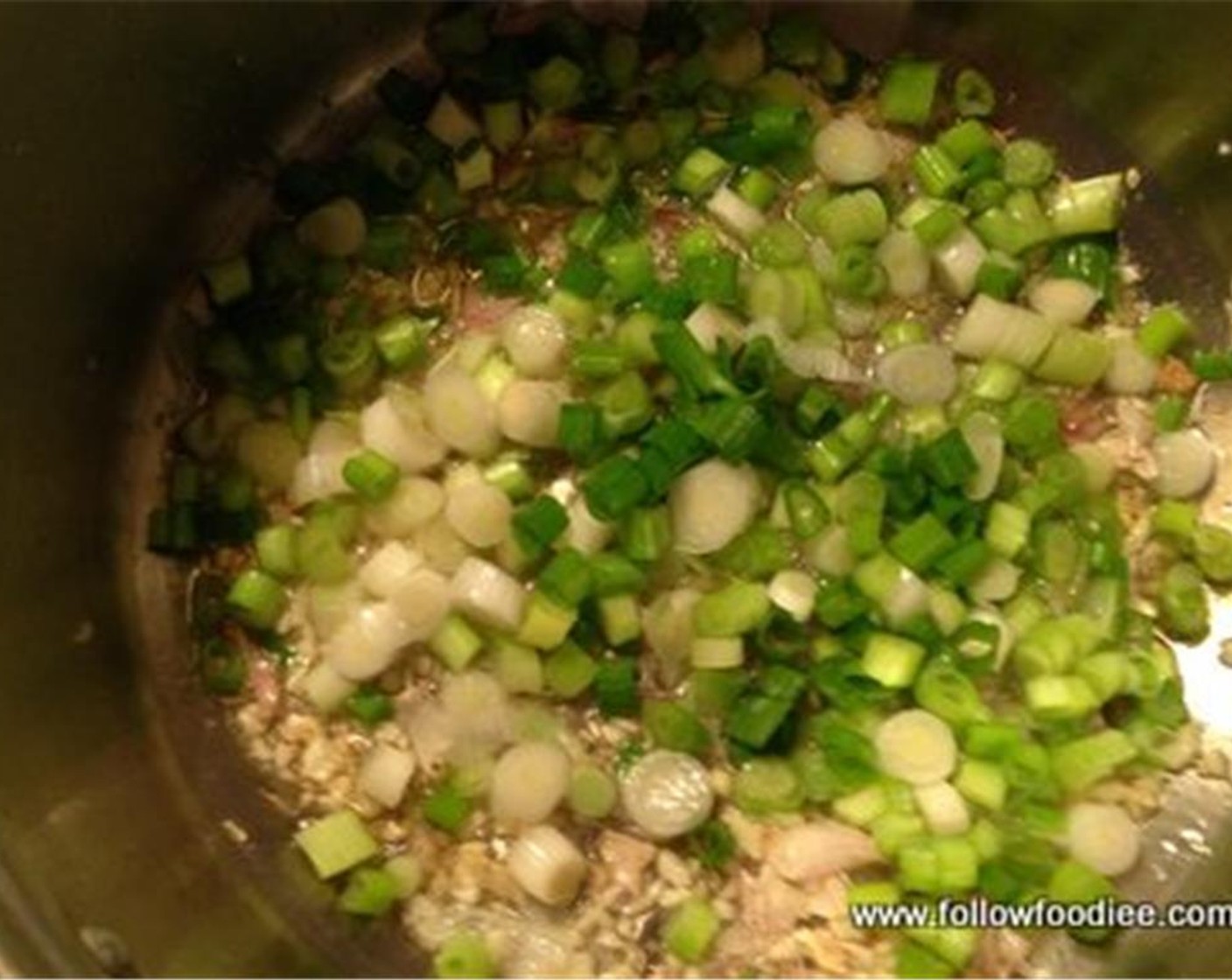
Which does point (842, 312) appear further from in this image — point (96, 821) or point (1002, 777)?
point (96, 821)

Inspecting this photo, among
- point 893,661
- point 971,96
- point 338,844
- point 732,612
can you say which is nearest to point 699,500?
point 732,612

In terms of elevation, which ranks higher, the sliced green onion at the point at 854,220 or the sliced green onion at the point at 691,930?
the sliced green onion at the point at 854,220

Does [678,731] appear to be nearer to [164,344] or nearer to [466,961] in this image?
[466,961]

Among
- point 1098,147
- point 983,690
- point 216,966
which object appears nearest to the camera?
point 216,966

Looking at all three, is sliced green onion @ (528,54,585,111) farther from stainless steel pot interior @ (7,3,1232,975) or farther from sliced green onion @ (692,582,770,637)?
sliced green onion @ (692,582,770,637)

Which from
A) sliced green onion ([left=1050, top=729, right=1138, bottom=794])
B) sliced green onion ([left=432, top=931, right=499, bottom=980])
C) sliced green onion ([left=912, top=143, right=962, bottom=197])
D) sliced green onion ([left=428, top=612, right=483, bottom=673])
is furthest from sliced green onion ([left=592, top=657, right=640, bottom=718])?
sliced green onion ([left=912, top=143, right=962, bottom=197])

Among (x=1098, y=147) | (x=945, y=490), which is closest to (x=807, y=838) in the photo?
(x=945, y=490)

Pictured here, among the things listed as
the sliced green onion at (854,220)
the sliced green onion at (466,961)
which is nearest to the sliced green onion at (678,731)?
the sliced green onion at (466,961)

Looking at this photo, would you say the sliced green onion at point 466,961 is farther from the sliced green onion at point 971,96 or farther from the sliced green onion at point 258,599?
the sliced green onion at point 971,96
